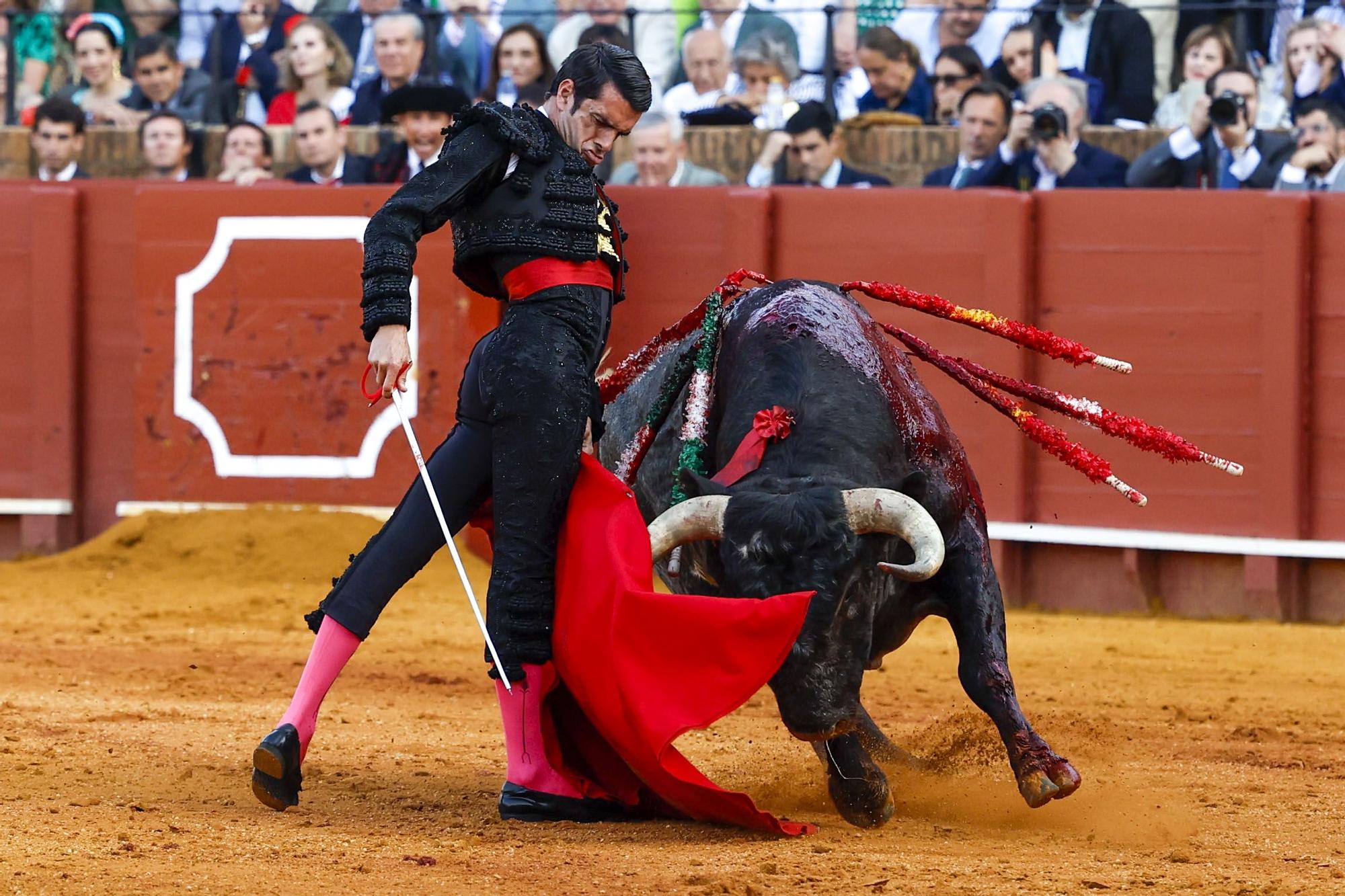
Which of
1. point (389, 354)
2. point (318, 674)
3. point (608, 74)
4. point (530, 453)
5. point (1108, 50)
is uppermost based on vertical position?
point (1108, 50)

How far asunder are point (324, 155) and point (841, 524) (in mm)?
5237

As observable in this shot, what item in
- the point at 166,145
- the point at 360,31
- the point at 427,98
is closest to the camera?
the point at 427,98

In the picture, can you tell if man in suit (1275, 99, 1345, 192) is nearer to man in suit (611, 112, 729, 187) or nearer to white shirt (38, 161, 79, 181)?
man in suit (611, 112, 729, 187)

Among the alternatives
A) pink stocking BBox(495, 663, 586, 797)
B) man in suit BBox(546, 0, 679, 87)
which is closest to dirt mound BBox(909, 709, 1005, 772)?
pink stocking BBox(495, 663, 586, 797)

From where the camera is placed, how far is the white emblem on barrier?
737cm

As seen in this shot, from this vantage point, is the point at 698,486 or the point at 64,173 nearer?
the point at 698,486

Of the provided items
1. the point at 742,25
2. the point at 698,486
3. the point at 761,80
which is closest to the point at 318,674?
the point at 698,486

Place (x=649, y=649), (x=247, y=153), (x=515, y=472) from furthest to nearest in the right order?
(x=247, y=153)
(x=515, y=472)
(x=649, y=649)

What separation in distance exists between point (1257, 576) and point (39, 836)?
4.80 meters

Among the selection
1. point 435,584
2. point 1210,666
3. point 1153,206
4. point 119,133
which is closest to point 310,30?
point 119,133

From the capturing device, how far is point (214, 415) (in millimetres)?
7488

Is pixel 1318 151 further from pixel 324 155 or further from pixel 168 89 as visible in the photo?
pixel 168 89

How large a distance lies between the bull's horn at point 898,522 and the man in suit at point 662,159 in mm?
4204

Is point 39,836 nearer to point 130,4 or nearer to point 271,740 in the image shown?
point 271,740
